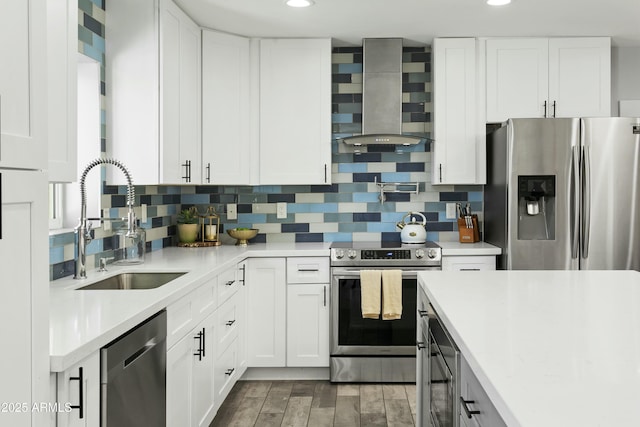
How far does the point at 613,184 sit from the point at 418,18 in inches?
65.1

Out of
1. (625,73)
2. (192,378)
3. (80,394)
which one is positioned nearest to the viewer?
(80,394)

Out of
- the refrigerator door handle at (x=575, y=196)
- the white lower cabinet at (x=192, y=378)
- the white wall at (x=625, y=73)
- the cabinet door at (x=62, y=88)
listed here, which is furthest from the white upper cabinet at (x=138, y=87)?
the white wall at (x=625, y=73)

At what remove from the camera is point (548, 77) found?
13.3 ft

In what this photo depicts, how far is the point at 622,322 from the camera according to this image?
161 centimetres

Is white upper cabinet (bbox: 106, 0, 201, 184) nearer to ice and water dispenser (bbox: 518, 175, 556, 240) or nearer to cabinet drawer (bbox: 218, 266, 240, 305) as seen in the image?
cabinet drawer (bbox: 218, 266, 240, 305)

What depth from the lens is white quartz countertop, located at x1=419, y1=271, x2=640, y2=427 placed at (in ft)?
3.17

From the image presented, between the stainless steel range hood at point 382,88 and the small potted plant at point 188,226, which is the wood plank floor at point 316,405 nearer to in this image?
the small potted plant at point 188,226

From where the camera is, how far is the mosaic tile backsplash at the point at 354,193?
440cm

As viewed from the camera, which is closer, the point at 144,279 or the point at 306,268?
the point at 144,279

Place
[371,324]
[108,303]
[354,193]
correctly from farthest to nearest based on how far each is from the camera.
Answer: [354,193]
[371,324]
[108,303]

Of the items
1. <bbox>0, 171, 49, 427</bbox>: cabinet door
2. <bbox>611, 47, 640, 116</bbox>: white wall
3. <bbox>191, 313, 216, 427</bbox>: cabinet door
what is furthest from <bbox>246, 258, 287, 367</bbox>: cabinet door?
<bbox>611, 47, 640, 116</bbox>: white wall

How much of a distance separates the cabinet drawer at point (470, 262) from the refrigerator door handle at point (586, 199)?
0.58 meters

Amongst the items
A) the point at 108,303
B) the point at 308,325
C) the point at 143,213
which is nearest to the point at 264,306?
the point at 308,325

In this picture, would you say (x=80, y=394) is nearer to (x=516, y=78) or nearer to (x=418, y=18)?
(x=418, y=18)
